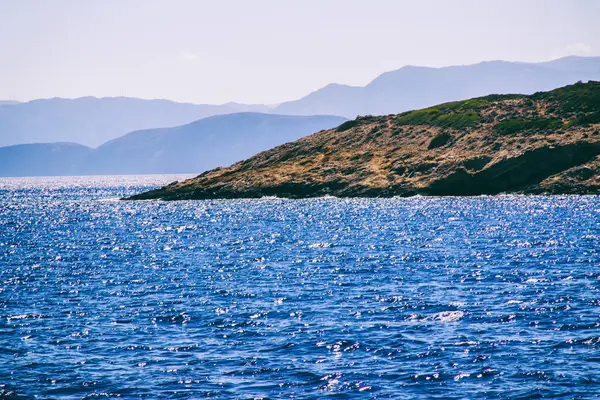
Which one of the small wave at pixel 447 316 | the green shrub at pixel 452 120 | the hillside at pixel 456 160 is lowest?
the small wave at pixel 447 316

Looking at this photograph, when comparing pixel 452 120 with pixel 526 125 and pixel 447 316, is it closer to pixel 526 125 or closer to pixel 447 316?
pixel 526 125

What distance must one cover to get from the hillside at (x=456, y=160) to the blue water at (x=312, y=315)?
2192 inches

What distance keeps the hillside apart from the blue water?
183 ft

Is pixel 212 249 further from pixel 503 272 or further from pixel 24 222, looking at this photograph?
pixel 24 222

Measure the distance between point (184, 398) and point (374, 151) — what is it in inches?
6181

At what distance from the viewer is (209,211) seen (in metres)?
147

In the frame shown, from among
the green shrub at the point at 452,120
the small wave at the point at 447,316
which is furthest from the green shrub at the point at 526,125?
the small wave at the point at 447,316

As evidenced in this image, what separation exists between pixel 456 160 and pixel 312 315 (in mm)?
117130

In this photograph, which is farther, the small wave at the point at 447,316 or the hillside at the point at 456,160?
the hillside at the point at 456,160

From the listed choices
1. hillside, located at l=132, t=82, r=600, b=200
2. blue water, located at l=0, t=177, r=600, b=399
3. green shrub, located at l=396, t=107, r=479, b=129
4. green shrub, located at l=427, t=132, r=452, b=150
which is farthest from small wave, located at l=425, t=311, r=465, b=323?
green shrub, located at l=396, t=107, r=479, b=129

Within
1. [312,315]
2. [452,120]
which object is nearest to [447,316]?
[312,315]

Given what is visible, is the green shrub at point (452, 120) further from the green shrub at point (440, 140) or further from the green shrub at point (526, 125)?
the green shrub at point (526, 125)

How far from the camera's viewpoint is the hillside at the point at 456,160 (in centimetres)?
14675

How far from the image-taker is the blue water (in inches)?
1244
